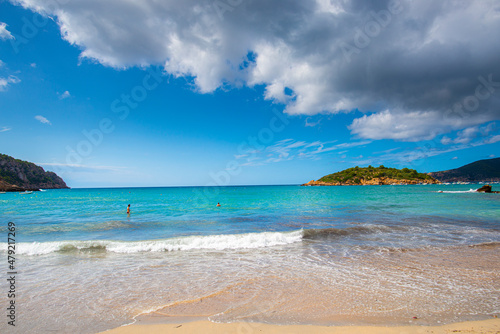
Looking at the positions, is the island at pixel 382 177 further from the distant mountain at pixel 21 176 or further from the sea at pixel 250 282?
the distant mountain at pixel 21 176

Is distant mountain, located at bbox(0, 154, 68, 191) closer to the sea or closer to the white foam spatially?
the white foam

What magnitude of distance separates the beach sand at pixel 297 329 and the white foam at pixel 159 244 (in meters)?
7.30

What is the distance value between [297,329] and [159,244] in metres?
9.77

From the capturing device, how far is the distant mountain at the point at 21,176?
128012mm

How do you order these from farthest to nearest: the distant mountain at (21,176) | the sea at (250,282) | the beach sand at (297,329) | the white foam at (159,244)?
the distant mountain at (21,176) < the white foam at (159,244) < the sea at (250,282) < the beach sand at (297,329)

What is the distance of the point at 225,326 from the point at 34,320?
4.50 metres

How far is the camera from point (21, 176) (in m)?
144

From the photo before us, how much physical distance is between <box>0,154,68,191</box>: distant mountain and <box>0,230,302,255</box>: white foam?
157 meters

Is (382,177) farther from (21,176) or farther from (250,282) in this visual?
(21,176)

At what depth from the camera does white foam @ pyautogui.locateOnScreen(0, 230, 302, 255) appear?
11.6 m

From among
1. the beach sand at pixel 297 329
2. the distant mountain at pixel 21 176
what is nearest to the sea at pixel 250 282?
the beach sand at pixel 297 329

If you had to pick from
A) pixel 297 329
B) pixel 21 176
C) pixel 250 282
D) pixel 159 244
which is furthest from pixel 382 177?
pixel 21 176

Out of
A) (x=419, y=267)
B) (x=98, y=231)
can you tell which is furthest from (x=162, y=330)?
(x=98, y=231)

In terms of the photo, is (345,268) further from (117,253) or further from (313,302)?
(117,253)
